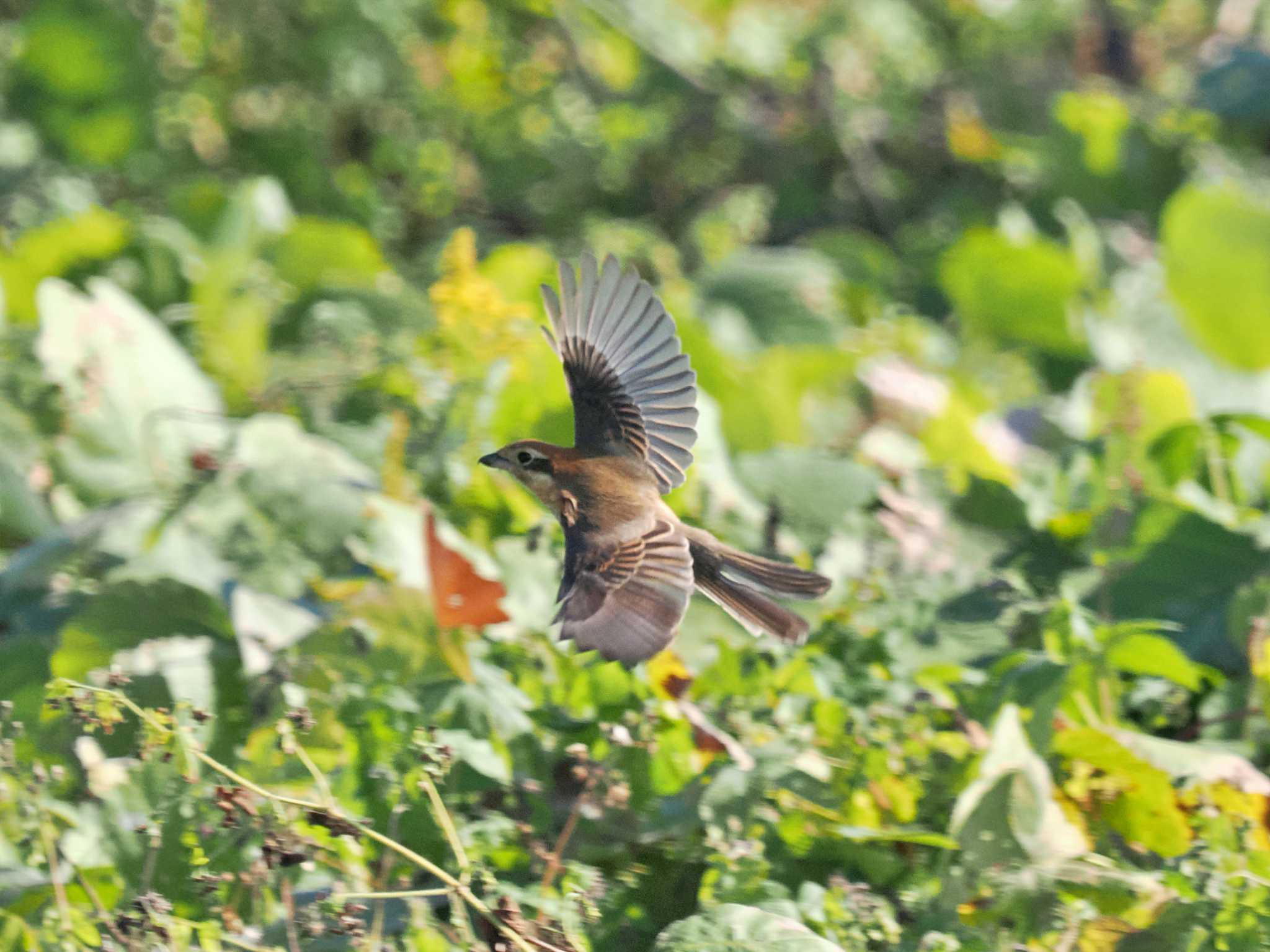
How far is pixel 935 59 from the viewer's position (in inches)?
144

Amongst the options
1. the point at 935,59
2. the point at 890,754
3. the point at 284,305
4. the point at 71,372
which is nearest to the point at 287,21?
the point at 284,305

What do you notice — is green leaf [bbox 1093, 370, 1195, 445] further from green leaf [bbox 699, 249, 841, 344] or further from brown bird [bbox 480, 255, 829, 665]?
brown bird [bbox 480, 255, 829, 665]

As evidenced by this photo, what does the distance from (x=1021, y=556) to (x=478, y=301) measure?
0.73 metres

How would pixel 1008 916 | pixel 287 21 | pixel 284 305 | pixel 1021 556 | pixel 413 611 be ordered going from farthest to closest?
pixel 287 21, pixel 284 305, pixel 1021 556, pixel 413 611, pixel 1008 916

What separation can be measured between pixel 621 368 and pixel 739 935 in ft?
1.46

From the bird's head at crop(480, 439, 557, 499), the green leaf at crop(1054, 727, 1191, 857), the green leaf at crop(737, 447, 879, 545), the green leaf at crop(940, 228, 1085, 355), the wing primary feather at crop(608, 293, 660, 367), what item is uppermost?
the green leaf at crop(940, 228, 1085, 355)

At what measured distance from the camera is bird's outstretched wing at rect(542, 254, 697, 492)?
119cm

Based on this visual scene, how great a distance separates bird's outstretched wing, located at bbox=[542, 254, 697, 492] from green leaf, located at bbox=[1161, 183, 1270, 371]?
158 centimetres

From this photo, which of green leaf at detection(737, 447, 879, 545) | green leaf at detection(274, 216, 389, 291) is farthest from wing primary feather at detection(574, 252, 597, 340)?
green leaf at detection(274, 216, 389, 291)

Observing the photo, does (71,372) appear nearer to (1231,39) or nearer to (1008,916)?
(1008,916)

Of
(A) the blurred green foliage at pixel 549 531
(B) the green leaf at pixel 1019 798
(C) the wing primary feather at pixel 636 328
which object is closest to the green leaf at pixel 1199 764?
(A) the blurred green foliage at pixel 549 531

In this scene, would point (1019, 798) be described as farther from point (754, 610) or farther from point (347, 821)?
point (347, 821)

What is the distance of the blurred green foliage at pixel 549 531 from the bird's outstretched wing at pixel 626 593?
25 centimetres

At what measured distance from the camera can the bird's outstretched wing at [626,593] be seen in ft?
3.14
